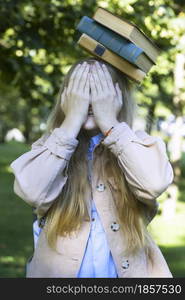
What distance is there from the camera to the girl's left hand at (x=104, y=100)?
9.50 feet

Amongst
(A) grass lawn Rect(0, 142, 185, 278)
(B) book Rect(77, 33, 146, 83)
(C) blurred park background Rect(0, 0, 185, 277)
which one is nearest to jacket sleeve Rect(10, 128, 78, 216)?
(B) book Rect(77, 33, 146, 83)

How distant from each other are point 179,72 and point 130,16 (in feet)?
Result: 20.0

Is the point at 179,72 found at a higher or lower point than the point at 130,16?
lower

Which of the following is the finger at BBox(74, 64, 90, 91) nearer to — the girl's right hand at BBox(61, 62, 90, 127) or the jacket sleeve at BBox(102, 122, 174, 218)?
the girl's right hand at BBox(61, 62, 90, 127)

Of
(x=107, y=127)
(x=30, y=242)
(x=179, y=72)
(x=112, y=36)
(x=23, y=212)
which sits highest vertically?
(x=112, y=36)

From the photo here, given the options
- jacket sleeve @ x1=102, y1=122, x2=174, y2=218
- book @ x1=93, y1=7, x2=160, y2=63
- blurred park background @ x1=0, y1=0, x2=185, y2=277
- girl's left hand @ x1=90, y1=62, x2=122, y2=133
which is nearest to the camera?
jacket sleeve @ x1=102, y1=122, x2=174, y2=218

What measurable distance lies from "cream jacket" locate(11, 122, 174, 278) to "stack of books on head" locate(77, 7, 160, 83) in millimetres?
299

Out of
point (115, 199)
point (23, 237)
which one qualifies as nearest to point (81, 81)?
point (115, 199)

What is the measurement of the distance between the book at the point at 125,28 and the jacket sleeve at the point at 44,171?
540 mm

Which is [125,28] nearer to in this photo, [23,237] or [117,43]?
[117,43]

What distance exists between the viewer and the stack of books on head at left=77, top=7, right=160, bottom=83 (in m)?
2.99

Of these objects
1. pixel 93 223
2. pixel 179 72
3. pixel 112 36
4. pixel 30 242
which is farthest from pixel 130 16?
pixel 179 72

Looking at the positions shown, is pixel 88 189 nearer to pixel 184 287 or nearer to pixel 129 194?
pixel 129 194

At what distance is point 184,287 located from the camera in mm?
2963
